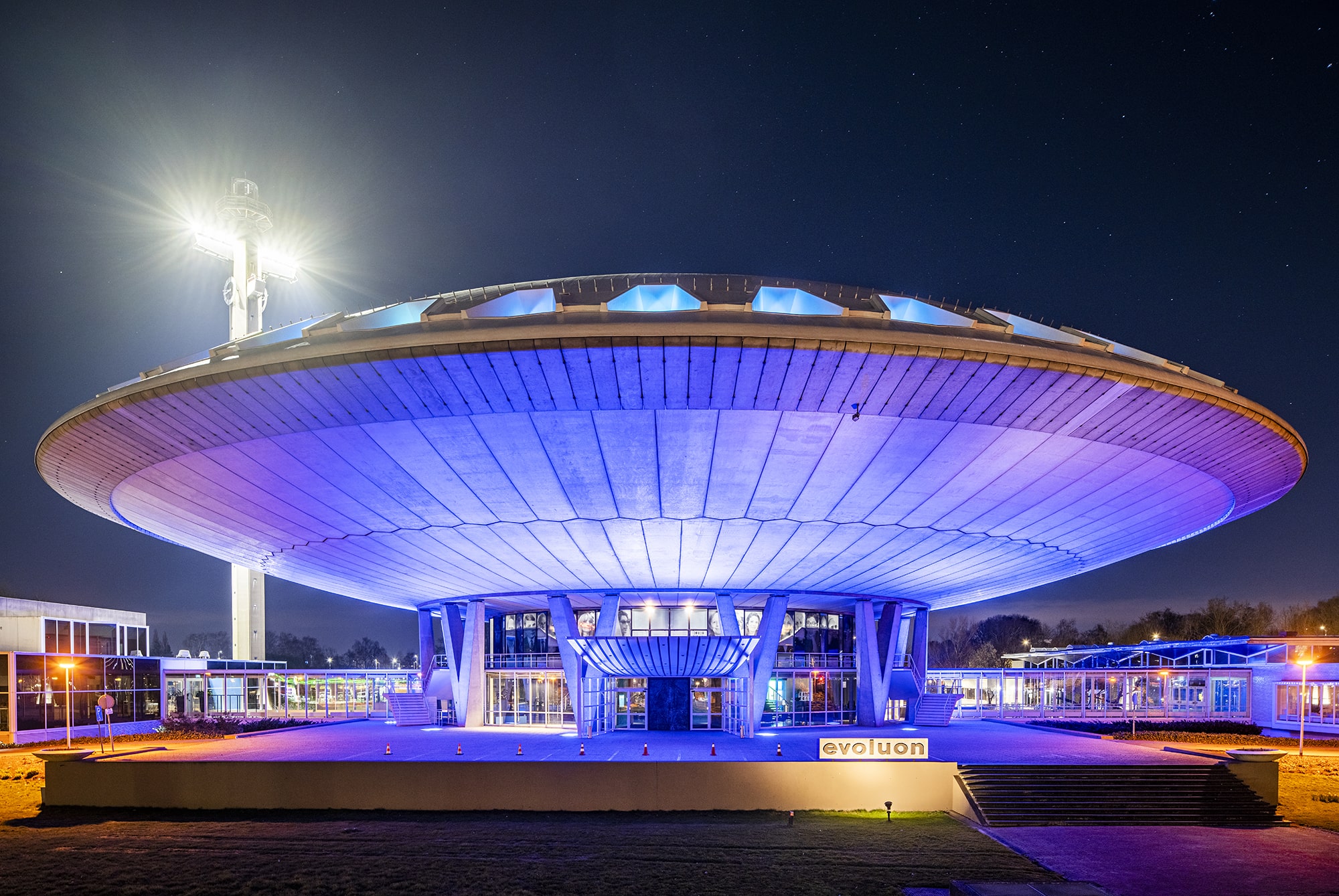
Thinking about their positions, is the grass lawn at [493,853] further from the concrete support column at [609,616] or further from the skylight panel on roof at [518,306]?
the concrete support column at [609,616]

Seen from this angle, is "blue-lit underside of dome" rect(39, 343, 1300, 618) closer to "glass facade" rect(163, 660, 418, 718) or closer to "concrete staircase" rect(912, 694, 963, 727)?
"concrete staircase" rect(912, 694, 963, 727)

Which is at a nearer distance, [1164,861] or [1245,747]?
[1164,861]

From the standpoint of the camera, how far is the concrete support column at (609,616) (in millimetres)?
29469

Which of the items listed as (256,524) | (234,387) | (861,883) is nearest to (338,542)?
(256,524)

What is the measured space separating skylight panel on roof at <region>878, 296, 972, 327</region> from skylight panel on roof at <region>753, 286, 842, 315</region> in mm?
1140

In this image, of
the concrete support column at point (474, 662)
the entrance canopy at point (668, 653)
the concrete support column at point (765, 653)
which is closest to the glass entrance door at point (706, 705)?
the entrance canopy at point (668, 653)

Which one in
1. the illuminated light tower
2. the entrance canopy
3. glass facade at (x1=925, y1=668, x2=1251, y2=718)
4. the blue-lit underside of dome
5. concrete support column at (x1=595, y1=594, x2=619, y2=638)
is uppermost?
the illuminated light tower

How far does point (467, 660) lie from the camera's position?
3406 cm

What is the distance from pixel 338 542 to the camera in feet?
80.5

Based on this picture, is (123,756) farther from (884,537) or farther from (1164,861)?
(1164,861)

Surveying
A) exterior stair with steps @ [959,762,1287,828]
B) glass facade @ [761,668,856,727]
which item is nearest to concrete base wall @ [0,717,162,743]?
glass facade @ [761,668,856,727]

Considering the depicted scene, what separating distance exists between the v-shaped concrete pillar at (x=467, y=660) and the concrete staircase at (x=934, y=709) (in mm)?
17156

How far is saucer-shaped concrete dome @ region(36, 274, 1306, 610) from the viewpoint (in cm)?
1559

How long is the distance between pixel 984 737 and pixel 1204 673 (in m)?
26.4
